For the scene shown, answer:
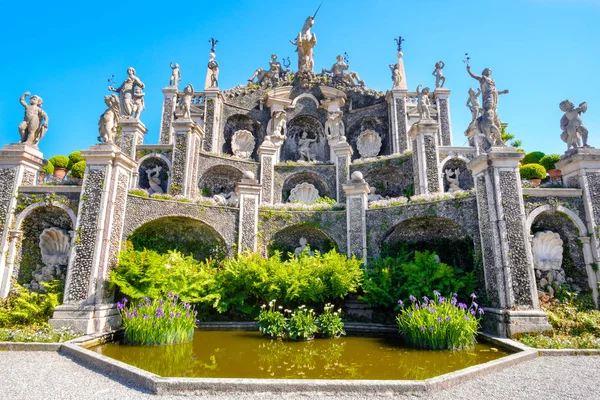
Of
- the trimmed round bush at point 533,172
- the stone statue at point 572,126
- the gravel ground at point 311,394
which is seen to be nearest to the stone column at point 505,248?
the gravel ground at point 311,394

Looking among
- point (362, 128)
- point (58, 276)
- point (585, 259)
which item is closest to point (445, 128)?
point (362, 128)

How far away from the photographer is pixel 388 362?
21.3 ft

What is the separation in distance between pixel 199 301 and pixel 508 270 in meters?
8.57

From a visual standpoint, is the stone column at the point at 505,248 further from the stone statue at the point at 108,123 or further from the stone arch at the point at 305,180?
the stone statue at the point at 108,123

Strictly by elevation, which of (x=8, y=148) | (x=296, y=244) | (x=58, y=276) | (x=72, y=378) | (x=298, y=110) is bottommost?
(x=72, y=378)

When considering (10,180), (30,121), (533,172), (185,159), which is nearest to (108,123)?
(30,121)

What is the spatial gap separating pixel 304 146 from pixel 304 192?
4905 millimetres

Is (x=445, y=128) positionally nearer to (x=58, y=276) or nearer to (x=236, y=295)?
(x=236, y=295)

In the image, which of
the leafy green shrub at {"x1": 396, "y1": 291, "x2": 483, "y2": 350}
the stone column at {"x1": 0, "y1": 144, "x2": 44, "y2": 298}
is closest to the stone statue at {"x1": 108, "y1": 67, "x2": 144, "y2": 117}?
the stone column at {"x1": 0, "y1": 144, "x2": 44, "y2": 298}

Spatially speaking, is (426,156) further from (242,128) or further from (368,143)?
(242,128)

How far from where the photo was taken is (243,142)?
2383 cm

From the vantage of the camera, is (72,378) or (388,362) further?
(388,362)

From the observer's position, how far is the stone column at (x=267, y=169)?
1869 cm

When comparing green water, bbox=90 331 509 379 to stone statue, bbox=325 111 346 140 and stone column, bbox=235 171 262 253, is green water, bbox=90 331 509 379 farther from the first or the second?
stone statue, bbox=325 111 346 140
